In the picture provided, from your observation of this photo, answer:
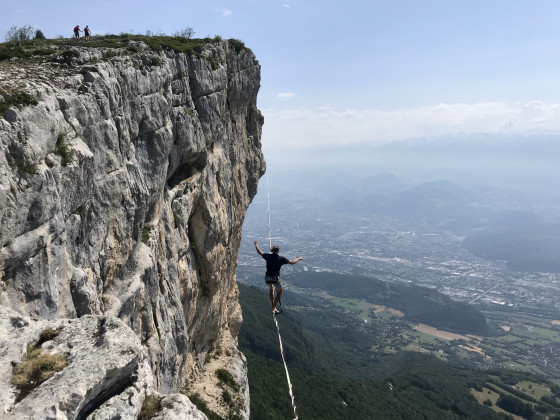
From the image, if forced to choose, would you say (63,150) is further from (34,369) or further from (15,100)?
(34,369)

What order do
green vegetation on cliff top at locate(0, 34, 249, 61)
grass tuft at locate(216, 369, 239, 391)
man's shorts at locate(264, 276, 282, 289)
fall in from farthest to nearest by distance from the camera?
grass tuft at locate(216, 369, 239, 391) → man's shorts at locate(264, 276, 282, 289) → green vegetation on cliff top at locate(0, 34, 249, 61)

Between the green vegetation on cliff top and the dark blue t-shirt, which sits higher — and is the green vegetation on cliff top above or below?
above

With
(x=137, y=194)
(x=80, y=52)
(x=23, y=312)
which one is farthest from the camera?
(x=137, y=194)

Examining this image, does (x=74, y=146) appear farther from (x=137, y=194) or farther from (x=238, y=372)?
(x=238, y=372)

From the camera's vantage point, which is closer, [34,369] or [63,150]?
[34,369]

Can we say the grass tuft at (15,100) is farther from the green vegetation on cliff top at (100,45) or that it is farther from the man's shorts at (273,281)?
the man's shorts at (273,281)

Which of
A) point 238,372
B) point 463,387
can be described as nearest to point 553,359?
point 463,387

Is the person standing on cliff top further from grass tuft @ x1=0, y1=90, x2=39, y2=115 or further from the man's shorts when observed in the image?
grass tuft @ x1=0, y1=90, x2=39, y2=115

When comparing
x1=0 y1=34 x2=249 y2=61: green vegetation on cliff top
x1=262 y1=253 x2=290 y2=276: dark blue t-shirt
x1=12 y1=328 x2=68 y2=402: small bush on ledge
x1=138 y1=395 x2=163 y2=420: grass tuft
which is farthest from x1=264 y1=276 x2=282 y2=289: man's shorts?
x1=0 y1=34 x2=249 y2=61: green vegetation on cliff top

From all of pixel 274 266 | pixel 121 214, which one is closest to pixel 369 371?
pixel 274 266
